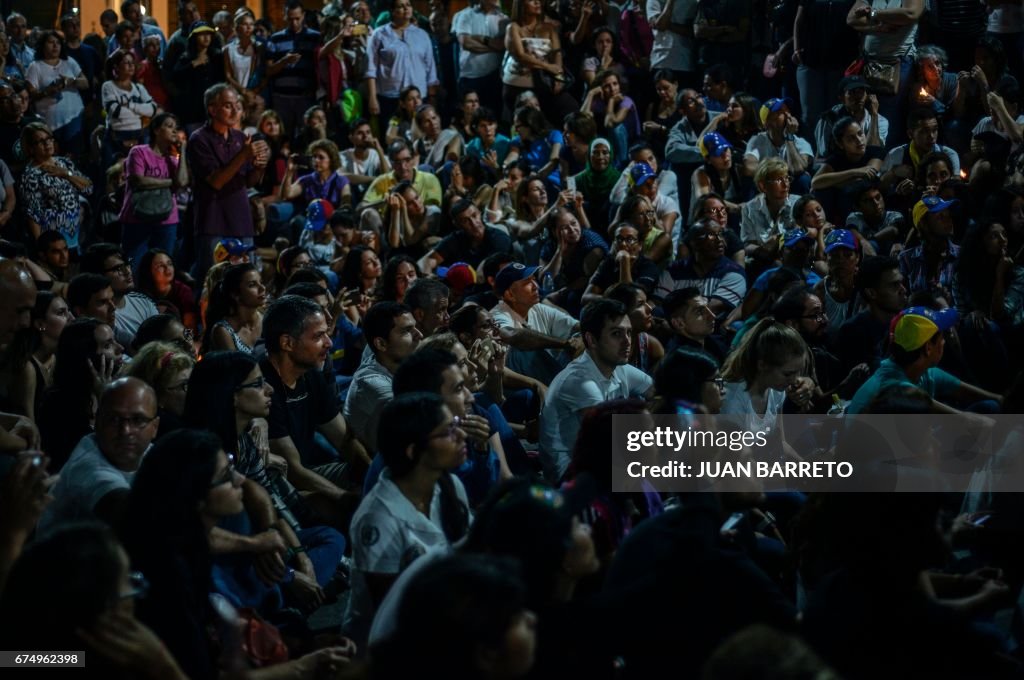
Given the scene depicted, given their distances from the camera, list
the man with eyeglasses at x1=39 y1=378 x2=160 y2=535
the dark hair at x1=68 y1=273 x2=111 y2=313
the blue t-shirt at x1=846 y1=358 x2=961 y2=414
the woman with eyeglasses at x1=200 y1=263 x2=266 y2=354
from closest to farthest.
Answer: the man with eyeglasses at x1=39 y1=378 x2=160 y2=535, the blue t-shirt at x1=846 y1=358 x2=961 y2=414, the woman with eyeglasses at x1=200 y1=263 x2=266 y2=354, the dark hair at x1=68 y1=273 x2=111 y2=313

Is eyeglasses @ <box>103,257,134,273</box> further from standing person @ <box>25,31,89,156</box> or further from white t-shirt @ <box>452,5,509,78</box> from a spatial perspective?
white t-shirt @ <box>452,5,509,78</box>

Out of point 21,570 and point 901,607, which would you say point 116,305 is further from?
point 901,607

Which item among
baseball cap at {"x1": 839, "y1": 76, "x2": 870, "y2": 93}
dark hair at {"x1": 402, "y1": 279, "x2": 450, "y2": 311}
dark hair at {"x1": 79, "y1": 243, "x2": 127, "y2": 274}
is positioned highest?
baseball cap at {"x1": 839, "y1": 76, "x2": 870, "y2": 93}

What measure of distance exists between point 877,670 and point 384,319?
3.38 m

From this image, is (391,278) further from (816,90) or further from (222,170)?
(816,90)

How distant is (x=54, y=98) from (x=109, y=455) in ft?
30.4

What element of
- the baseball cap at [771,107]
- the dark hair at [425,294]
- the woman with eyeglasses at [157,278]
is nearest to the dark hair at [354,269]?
the woman with eyeglasses at [157,278]

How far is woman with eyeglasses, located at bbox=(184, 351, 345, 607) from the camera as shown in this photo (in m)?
4.66

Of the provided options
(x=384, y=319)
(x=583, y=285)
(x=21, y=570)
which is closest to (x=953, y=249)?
(x=583, y=285)

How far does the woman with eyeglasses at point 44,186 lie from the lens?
10.1 meters

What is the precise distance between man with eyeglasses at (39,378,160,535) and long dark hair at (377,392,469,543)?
0.81 meters

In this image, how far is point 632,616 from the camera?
3.03 meters

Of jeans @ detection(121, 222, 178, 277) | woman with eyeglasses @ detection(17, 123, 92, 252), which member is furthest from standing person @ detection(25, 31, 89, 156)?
jeans @ detection(121, 222, 178, 277)

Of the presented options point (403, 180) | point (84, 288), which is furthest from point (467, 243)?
point (84, 288)
